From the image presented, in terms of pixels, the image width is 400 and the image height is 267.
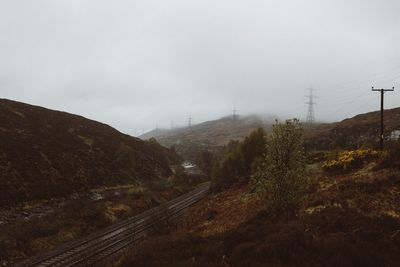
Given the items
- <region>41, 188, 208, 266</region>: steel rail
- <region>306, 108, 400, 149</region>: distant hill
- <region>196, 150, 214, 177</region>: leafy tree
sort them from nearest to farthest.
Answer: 1. <region>41, 188, 208, 266</region>: steel rail
2. <region>306, 108, 400, 149</region>: distant hill
3. <region>196, 150, 214, 177</region>: leafy tree

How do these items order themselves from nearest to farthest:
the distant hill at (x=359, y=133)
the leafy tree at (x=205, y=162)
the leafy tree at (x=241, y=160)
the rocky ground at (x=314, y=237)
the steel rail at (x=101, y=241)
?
1. the rocky ground at (x=314, y=237)
2. the steel rail at (x=101, y=241)
3. the leafy tree at (x=241, y=160)
4. the distant hill at (x=359, y=133)
5. the leafy tree at (x=205, y=162)

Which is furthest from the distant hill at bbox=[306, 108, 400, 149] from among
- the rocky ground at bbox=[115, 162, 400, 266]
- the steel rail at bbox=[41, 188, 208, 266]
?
the rocky ground at bbox=[115, 162, 400, 266]

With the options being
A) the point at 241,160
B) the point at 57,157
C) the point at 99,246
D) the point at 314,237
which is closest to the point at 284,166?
the point at 314,237

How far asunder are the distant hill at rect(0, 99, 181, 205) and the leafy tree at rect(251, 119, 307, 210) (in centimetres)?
3871

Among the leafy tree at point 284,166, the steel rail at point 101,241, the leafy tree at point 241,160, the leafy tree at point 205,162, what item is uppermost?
the leafy tree at point 284,166

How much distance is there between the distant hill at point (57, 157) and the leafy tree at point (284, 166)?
3871 centimetres

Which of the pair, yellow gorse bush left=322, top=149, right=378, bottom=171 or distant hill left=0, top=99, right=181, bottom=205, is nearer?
yellow gorse bush left=322, top=149, right=378, bottom=171

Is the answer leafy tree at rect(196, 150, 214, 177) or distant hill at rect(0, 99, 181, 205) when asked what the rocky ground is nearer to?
distant hill at rect(0, 99, 181, 205)

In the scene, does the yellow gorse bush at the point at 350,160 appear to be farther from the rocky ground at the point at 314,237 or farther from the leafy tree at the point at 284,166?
the leafy tree at the point at 284,166

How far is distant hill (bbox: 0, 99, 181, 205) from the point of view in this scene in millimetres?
57031

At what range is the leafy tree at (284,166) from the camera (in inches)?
969

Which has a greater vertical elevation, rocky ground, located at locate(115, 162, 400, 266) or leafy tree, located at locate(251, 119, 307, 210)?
leafy tree, located at locate(251, 119, 307, 210)

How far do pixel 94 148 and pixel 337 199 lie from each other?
6453cm

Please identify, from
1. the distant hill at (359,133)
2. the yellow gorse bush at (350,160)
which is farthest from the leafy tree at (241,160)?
the distant hill at (359,133)
